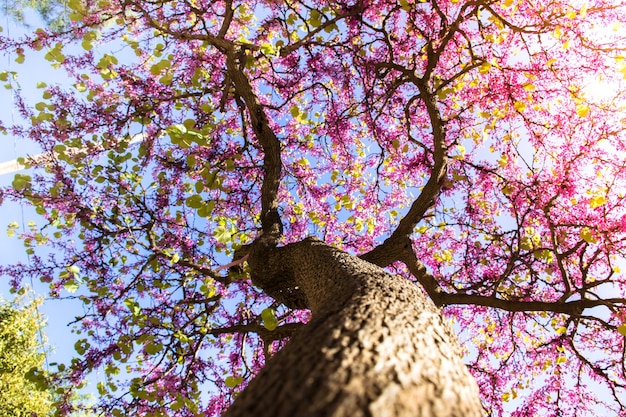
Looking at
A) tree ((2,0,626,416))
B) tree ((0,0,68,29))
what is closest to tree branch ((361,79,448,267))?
tree ((2,0,626,416))

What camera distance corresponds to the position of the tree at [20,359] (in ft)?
37.6

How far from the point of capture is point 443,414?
4.04ft

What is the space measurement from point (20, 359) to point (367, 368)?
48.6 feet

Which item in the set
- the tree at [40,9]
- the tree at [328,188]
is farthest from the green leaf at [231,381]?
A: the tree at [40,9]

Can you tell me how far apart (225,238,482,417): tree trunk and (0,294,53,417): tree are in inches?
484

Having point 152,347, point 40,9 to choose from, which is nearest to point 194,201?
point 152,347

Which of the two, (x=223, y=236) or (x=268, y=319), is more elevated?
(x=223, y=236)

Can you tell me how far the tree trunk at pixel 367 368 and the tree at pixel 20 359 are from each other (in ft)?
40.3

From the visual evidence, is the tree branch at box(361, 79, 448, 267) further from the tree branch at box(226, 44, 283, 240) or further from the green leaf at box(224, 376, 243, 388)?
the green leaf at box(224, 376, 243, 388)

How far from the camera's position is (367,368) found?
4.30ft

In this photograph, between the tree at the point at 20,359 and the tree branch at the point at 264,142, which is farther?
the tree at the point at 20,359

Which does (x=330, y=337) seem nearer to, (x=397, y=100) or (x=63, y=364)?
(x=63, y=364)

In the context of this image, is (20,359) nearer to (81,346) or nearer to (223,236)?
(81,346)

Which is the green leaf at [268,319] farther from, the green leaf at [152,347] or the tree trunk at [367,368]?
the green leaf at [152,347]
